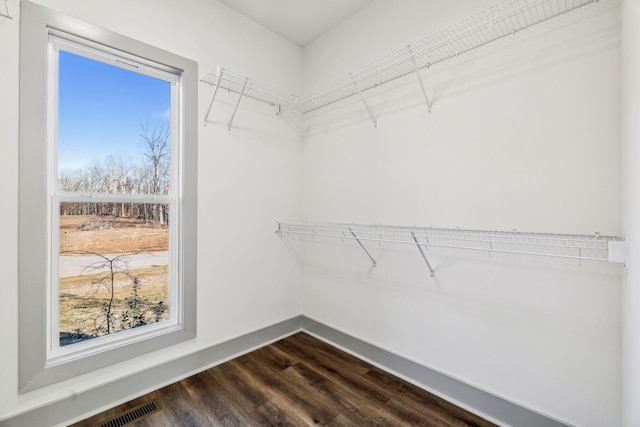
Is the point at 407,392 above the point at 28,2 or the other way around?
the other way around

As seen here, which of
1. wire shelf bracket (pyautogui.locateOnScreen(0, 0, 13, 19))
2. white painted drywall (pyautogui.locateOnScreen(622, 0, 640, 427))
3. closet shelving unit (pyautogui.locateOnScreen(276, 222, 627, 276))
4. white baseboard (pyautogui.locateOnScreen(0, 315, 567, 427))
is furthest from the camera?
white baseboard (pyautogui.locateOnScreen(0, 315, 567, 427))

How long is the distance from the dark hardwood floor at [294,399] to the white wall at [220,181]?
10.3 inches

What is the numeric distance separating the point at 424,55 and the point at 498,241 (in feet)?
4.01

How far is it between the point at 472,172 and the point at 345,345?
1640mm

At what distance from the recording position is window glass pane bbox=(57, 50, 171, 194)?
1.63 metres

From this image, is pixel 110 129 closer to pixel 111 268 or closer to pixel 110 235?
pixel 110 235

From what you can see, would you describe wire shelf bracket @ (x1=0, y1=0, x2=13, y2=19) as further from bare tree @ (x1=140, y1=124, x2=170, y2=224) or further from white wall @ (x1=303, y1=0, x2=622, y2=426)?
white wall @ (x1=303, y1=0, x2=622, y2=426)

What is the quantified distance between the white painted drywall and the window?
2192 mm

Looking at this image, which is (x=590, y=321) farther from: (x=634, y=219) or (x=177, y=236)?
(x=177, y=236)

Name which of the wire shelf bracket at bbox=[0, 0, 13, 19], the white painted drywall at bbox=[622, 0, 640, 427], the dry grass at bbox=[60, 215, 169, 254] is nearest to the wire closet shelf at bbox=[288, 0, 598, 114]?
the white painted drywall at bbox=[622, 0, 640, 427]

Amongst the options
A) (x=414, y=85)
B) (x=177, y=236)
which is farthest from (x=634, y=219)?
(x=177, y=236)

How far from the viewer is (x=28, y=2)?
143 cm

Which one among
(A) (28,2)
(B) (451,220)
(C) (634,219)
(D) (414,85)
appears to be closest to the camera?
(C) (634,219)

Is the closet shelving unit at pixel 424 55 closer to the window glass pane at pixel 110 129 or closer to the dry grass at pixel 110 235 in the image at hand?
the window glass pane at pixel 110 129
